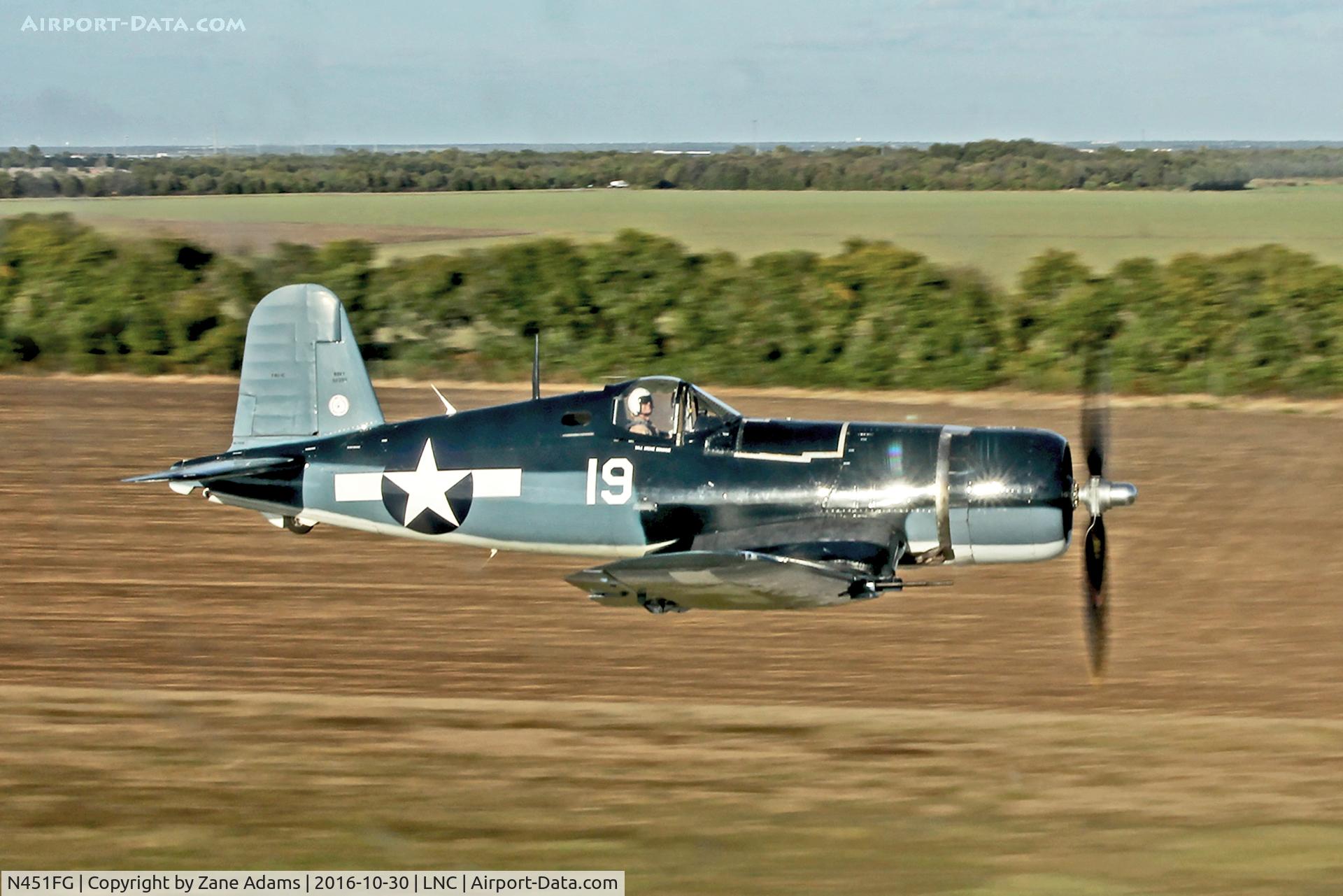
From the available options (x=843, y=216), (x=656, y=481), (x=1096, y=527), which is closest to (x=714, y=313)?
(x=656, y=481)

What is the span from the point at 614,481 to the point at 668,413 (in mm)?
634

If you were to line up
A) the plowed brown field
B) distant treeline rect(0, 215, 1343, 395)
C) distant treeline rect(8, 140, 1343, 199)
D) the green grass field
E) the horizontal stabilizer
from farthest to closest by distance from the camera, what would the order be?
distant treeline rect(8, 140, 1343, 199)
the green grass field
distant treeline rect(0, 215, 1343, 395)
the horizontal stabilizer
the plowed brown field

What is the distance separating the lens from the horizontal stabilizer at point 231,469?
37.0 ft

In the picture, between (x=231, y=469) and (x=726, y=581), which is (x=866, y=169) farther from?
(x=726, y=581)

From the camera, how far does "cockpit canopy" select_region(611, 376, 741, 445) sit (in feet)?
34.7


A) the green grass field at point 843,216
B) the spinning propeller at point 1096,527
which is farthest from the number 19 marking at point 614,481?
the green grass field at point 843,216

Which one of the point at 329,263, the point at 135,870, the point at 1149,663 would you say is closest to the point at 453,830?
the point at 135,870

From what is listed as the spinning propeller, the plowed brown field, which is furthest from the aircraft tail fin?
the spinning propeller

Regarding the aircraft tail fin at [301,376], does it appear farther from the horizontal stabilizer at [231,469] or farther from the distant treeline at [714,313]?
the distant treeline at [714,313]

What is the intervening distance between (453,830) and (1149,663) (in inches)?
208

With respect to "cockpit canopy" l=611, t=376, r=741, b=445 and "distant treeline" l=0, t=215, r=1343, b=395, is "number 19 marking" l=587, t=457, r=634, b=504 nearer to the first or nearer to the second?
"cockpit canopy" l=611, t=376, r=741, b=445

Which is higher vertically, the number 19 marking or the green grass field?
the green grass field

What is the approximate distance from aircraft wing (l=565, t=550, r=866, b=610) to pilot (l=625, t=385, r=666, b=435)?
162 centimetres

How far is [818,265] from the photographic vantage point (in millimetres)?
25281
